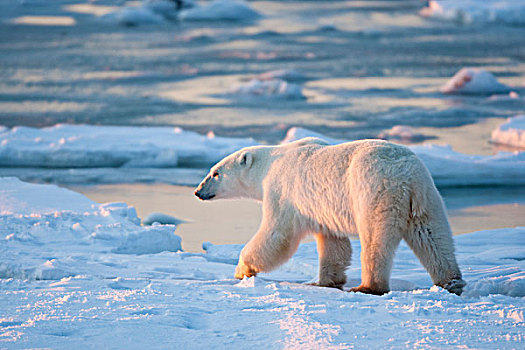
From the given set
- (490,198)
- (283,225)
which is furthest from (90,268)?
(490,198)

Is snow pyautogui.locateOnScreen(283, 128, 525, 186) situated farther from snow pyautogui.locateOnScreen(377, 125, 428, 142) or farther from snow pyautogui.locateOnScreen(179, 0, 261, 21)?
snow pyautogui.locateOnScreen(179, 0, 261, 21)

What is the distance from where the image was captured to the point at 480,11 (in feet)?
80.1


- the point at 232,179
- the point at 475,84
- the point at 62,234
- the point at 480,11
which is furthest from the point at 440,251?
the point at 480,11

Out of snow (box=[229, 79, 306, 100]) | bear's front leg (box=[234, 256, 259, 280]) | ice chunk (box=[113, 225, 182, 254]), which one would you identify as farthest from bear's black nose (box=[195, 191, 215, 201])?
snow (box=[229, 79, 306, 100])

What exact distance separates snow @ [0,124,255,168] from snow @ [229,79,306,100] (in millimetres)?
3632

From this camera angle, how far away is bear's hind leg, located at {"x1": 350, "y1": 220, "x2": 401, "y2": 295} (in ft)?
13.1

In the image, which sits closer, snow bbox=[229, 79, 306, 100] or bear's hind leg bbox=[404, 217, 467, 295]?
bear's hind leg bbox=[404, 217, 467, 295]

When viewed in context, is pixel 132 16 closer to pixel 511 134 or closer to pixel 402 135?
pixel 402 135

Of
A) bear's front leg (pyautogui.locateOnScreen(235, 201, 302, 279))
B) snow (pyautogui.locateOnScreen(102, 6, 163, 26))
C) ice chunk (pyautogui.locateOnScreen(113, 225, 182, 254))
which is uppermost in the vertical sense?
snow (pyautogui.locateOnScreen(102, 6, 163, 26))

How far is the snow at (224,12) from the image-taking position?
2641 centimetres

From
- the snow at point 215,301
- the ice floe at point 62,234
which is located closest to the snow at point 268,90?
the ice floe at point 62,234

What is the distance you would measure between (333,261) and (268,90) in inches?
382

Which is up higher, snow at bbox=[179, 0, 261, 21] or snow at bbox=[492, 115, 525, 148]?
snow at bbox=[179, 0, 261, 21]

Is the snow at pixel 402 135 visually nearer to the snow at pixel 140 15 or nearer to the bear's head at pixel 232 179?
the bear's head at pixel 232 179
